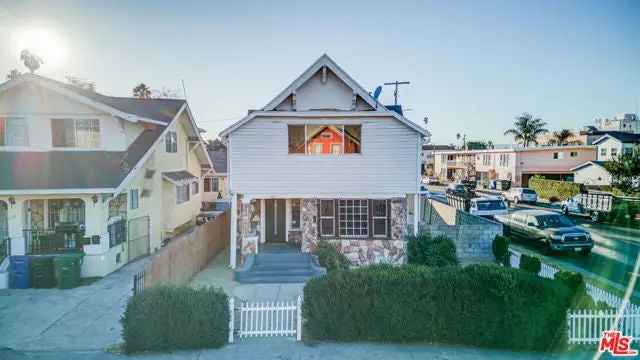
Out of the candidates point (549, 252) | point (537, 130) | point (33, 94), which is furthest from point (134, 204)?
point (537, 130)

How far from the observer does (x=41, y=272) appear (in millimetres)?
13594

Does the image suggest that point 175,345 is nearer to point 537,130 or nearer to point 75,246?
point 75,246

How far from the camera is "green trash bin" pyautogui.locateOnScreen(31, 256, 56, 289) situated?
13.6m

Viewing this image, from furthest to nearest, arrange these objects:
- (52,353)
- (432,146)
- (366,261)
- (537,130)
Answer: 1. (432,146)
2. (537,130)
3. (366,261)
4. (52,353)

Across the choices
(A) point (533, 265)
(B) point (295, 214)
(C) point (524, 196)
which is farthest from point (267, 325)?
(C) point (524, 196)

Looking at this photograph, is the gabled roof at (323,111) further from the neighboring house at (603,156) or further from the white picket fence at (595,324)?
the neighboring house at (603,156)

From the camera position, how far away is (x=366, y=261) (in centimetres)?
1680

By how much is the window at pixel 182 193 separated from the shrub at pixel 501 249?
1669 centimetres

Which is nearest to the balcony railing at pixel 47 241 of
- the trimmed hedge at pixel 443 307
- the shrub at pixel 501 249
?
the trimmed hedge at pixel 443 307

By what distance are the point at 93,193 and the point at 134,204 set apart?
3267mm

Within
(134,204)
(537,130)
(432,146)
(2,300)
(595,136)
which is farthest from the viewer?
(432,146)

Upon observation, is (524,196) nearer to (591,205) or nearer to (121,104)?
(591,205)

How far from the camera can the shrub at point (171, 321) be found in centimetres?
876

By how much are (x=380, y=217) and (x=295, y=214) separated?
4.10 m
